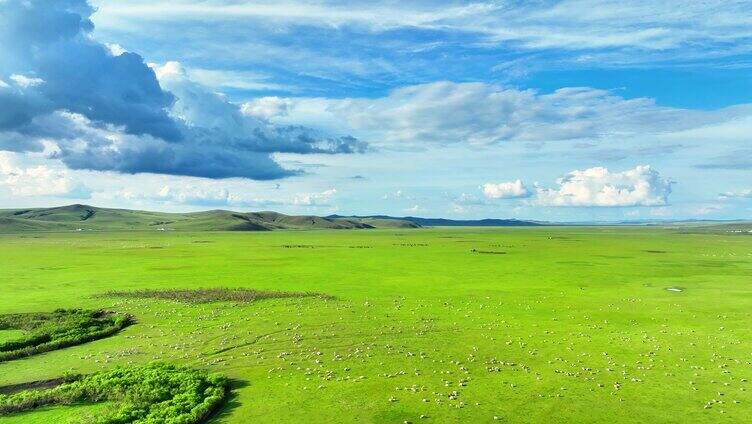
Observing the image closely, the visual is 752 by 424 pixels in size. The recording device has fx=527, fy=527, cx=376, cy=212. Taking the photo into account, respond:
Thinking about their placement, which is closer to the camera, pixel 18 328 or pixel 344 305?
pixel 18 328

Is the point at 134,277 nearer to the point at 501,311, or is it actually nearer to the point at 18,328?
the point at 18,328

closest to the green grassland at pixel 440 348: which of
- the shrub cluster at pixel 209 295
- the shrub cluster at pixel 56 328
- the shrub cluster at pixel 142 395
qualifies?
the shrub cluster at pixel 142 395

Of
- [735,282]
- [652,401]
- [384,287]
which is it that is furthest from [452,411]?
[735,282]

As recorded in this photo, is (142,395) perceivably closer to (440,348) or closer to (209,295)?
(440,348)

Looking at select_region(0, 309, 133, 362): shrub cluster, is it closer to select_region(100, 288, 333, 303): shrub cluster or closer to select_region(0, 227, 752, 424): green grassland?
select_region(0, 227, 752, 424): green grassland

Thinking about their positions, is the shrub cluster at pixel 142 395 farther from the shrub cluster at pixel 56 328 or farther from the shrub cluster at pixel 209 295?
the shrub cluster at pixel 209 295

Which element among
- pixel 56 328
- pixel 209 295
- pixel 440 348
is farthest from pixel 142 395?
pixel 209 295
